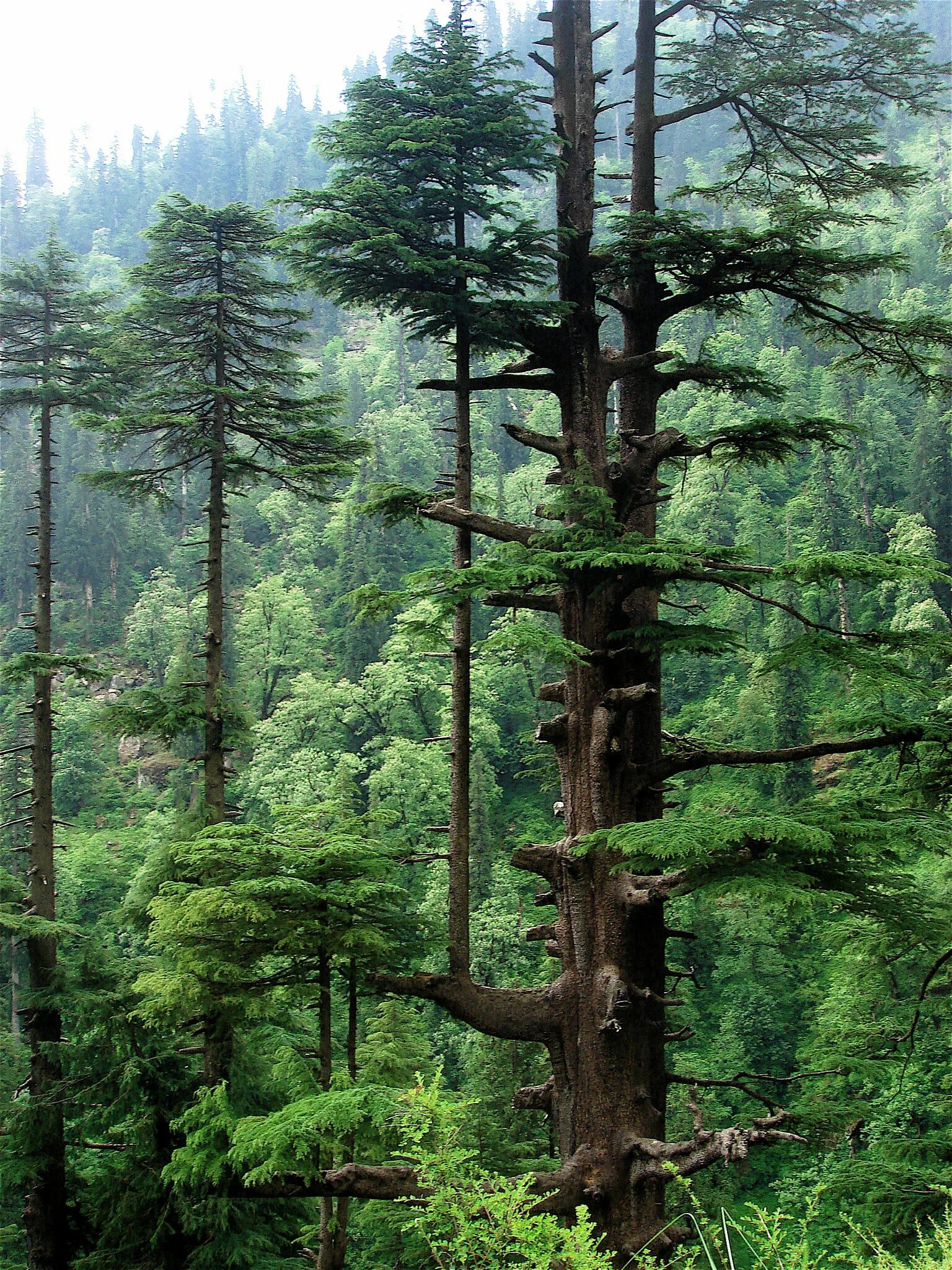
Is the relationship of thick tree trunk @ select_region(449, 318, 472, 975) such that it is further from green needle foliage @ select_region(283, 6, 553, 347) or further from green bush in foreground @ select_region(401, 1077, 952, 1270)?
green bush in foreground @ select_region(401, 1077, 952, 1270)

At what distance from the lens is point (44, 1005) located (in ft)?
39.8

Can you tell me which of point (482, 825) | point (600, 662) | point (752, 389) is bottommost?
point (482, 825)

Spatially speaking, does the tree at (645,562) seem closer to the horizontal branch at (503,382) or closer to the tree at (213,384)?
the horizontal branch at (503,382)

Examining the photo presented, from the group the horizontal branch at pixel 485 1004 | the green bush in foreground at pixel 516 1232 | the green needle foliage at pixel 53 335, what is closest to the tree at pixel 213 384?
the green needle foliage at pixel 53 335

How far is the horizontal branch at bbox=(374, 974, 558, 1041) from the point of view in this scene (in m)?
7.34

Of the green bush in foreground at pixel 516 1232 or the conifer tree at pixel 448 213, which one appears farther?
the conifer tree at pixel 448 213

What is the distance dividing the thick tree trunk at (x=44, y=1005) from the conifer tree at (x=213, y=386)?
6.47ft

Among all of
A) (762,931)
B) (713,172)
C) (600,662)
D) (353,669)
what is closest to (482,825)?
(762,931)

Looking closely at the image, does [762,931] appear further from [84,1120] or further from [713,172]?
[713,172]

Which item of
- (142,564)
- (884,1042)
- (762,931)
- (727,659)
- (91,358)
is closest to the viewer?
(884,1042)

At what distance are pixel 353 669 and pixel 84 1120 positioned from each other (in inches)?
1505

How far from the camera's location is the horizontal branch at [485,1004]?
289 inches

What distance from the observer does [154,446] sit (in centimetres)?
1224

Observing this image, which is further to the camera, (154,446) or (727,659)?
(727,659)
